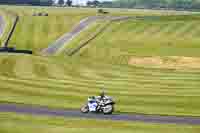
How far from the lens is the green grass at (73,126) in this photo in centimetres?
3619

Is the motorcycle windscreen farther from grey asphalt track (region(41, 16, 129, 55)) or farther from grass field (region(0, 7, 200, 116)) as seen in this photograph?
grey asphalt track (region(41, 16, 129, 55))

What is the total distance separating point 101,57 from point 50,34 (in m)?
35.0

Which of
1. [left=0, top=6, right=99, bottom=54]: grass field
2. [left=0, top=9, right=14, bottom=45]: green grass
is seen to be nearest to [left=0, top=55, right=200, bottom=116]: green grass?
[left=0, top=6, right=99, bottom=54]: grass field

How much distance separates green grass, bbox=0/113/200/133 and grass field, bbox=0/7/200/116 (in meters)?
5.95

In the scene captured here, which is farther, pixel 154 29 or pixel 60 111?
pixel 154 29

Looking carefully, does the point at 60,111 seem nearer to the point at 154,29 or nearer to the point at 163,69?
the point at 163,69

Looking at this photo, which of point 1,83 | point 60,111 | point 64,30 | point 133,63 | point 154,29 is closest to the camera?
point 60,111

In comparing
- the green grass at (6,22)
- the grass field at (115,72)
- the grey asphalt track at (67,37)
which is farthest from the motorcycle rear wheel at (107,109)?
the green grass at (6,22)

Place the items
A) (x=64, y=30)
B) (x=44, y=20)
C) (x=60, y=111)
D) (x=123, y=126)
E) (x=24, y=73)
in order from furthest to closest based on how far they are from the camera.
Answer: (x=44, y=20) < (x=64, y=30) < (x=24, y=73) < (x=60, y=111) < (x=123, y=126)

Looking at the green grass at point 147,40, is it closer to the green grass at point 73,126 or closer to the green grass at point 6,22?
the green grass at point 6,22

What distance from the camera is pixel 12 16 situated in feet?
487

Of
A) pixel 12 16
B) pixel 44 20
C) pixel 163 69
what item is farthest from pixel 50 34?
pixel 163 69

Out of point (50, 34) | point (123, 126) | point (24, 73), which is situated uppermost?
point (50, 34)

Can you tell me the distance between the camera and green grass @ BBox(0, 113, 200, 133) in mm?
36188
